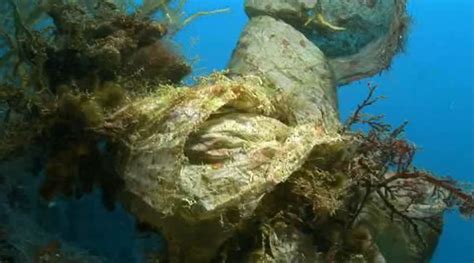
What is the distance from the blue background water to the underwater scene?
7920 millimetres

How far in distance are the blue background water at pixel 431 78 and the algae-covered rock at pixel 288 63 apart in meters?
7.44

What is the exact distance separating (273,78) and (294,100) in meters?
0.50

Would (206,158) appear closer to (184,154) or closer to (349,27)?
(184,154)

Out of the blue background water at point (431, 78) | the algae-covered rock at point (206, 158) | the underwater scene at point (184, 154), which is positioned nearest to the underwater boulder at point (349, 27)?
the underwater scene at point (184, 154)

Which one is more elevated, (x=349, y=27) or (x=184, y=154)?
(x=349, y=27)

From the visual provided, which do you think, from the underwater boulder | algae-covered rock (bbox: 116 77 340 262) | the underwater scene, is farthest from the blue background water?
algae-covered rock (bbox: 116 77 340 262)

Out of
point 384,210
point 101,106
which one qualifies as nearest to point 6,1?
point 101,106

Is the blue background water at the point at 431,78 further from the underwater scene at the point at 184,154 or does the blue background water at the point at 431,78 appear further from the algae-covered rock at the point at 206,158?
the algae-covered rock at the point at 206,158

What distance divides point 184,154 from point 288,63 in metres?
2.34

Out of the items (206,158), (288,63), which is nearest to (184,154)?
(206,158)

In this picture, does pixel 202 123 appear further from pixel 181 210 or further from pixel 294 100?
pixel 294 100

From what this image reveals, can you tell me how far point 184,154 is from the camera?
2898 millimetres

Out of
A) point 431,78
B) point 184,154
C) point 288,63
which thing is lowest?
point 184,154

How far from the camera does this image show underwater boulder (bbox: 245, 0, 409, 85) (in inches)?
221
